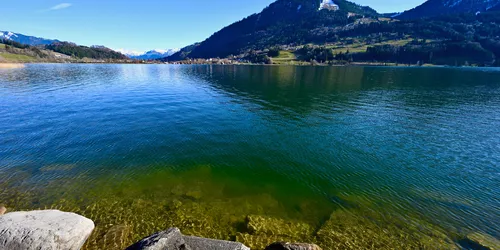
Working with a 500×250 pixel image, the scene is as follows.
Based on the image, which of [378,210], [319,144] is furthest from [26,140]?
[378,210]

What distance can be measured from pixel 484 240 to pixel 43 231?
2664 centimetres

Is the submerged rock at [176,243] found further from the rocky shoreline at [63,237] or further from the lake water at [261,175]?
the lake water at [261,175]

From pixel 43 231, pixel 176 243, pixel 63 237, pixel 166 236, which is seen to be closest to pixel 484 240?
pixel 176 243

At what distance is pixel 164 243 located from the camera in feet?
33.8

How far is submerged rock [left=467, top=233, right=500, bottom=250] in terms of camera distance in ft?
44.7

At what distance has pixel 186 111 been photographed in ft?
147

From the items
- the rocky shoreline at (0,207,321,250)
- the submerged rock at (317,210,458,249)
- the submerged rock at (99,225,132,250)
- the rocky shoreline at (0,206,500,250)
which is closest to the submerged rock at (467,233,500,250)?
the rocky shoreline at (0,206,500,250)

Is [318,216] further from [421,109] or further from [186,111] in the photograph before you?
[421,109]

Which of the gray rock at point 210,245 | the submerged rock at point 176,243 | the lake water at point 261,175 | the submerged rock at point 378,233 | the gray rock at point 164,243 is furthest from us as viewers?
the lake water at point 261,175

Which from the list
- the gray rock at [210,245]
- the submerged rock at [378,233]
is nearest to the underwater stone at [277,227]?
the submerged rock at [378,233]

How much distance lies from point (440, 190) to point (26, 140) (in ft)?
154

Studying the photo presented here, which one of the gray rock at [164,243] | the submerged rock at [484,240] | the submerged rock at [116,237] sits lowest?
the submerged rock at [116,237]

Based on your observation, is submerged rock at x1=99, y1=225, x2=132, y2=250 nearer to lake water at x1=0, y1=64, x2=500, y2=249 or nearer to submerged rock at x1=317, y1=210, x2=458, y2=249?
lake water at x1=0, y1=64, x2=500, y2=249

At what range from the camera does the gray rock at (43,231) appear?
430 inches
